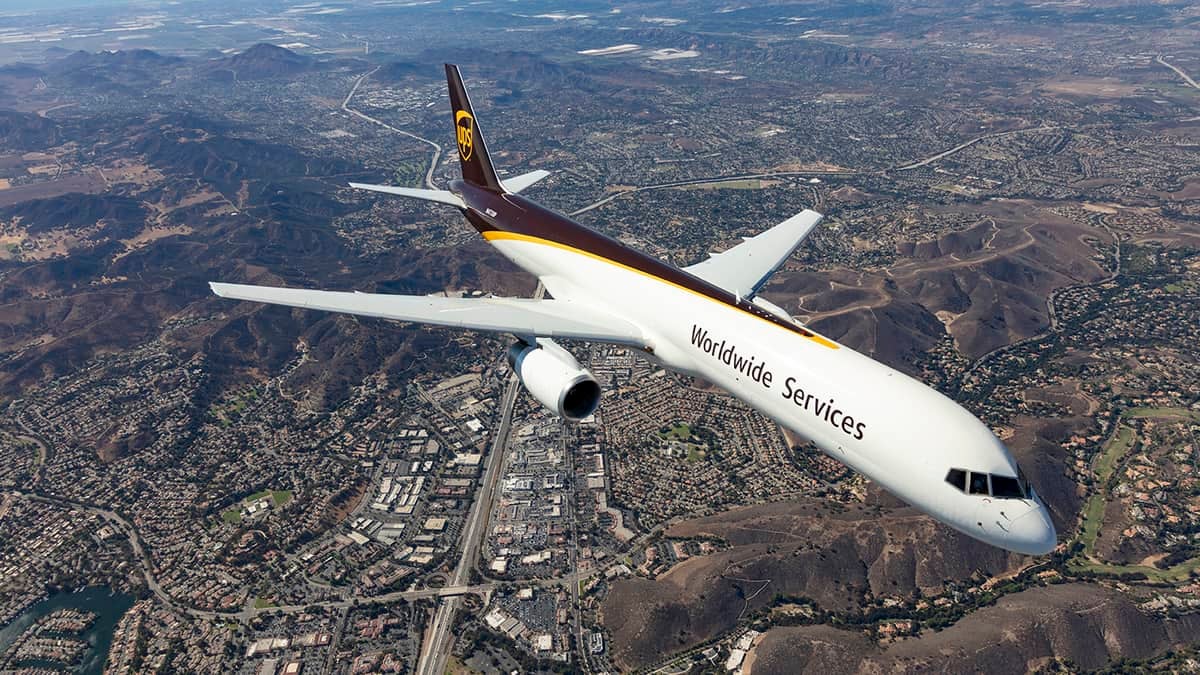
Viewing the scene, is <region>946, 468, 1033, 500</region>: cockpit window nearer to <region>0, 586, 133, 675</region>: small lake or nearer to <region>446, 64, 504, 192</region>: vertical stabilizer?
<region>446, 64, 504, 192</region>: vertical stabilizer

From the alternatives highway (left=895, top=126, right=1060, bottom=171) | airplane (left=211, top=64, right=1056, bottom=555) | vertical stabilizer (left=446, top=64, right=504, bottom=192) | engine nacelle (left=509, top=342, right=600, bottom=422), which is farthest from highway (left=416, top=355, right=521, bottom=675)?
highway (left=895, top=126, right=1060, bottom=171)

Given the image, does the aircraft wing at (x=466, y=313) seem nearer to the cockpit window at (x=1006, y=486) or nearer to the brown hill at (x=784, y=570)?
the cockpit window at (x=1006, y=486)

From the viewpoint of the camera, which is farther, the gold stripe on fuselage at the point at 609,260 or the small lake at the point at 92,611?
the small lake at the point at 92,611

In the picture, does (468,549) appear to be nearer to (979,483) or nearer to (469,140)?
(469,140)

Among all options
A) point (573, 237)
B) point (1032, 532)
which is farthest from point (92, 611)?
point (1032, 532)

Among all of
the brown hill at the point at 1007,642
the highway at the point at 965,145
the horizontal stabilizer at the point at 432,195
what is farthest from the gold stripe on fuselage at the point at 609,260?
the highway at the point at 965,145
